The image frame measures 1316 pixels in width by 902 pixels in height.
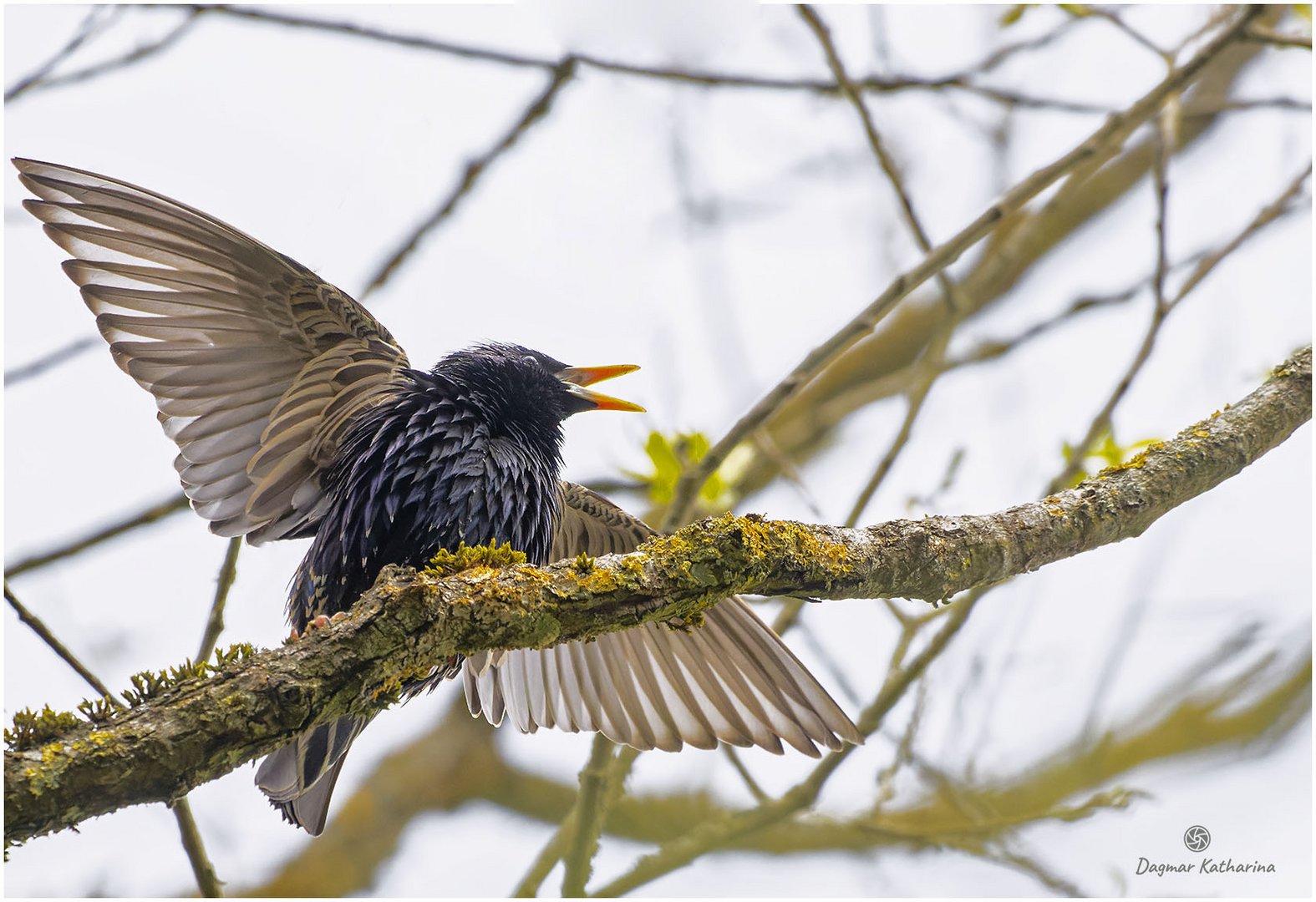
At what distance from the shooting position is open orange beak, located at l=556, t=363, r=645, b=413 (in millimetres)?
3969

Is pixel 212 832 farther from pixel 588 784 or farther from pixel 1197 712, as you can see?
pixel 1197 712

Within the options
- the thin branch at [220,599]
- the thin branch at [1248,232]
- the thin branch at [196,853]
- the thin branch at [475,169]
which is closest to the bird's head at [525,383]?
the thin branch at [475,169]

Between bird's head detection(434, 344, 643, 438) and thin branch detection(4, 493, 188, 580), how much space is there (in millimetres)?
1111

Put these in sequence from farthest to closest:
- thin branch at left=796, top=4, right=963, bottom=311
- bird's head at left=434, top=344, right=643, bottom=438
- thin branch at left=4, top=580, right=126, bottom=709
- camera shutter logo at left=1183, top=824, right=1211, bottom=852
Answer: camera shutter logo at left=1183, top=824, right=1211, bottom=852 → thin branch at left=796, top=4, right=963, bottom=311 → bird's head at left=434, top=344, right=643, bottom=438 → thin branch at left=4, top=580, right=126, bottom=709

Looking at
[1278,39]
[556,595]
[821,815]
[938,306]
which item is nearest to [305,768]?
[556,595]

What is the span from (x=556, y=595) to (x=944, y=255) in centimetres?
208

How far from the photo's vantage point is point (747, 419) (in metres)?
3.44

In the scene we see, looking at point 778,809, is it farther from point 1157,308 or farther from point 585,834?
point 1157,308

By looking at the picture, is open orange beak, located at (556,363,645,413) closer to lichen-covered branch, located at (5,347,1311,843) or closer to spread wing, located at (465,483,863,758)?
spread wing, located at (465,483,863,758)

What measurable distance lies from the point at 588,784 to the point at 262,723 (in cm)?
195

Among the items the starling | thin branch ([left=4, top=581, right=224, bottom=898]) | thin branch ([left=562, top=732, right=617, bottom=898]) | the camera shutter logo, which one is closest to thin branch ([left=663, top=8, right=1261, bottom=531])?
the starling

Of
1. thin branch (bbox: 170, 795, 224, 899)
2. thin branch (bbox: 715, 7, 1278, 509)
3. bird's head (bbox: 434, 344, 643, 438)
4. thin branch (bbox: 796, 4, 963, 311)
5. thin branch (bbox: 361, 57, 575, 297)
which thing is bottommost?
thin branch (bbox: 170, 795, 224, 899)

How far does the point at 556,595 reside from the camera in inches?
85.1

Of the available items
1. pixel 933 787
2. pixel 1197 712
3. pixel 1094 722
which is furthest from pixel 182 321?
pixel 1197 712
